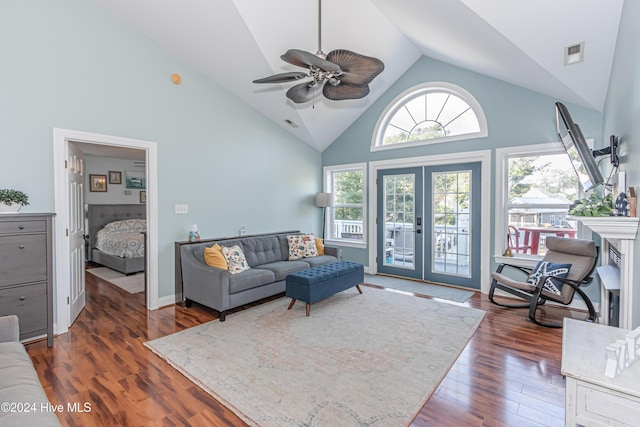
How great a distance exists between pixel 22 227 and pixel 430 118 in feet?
17.8

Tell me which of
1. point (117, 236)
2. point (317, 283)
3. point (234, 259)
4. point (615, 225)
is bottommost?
point (317, 283)

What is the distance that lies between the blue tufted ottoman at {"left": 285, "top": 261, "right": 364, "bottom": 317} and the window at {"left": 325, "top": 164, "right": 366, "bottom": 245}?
197 centimetres

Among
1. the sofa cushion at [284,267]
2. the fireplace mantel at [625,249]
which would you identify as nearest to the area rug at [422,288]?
the sofa cushion at [284,267]

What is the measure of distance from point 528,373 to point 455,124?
3699 millimetres

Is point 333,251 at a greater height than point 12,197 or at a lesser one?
lesser

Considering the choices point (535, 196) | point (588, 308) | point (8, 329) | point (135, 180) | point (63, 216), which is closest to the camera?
point (8, 329)

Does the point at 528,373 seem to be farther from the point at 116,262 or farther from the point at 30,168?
the point at 116,262

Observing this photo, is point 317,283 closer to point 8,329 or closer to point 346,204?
point 8,329

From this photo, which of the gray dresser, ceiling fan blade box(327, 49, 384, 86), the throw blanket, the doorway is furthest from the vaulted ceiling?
the throw blanket

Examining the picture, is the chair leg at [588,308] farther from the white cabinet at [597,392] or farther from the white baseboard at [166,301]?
the white baseboard at [166,301]

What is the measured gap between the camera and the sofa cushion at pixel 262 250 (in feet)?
14.9

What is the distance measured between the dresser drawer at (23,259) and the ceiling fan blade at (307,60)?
9.10 ft

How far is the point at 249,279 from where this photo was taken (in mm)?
3699

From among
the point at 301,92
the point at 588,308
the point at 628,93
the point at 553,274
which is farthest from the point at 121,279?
the point at 628,93
